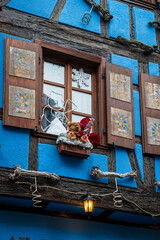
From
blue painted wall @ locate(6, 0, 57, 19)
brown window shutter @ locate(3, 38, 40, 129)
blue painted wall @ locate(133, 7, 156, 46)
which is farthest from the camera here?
blue painted wall @ locate(133, 7, 156, 46)

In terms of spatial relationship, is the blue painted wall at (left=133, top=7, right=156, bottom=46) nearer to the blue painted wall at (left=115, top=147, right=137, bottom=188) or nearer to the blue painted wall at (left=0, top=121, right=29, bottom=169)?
the blue painted wall at (left=115, top=147, right=137, bottom=188)

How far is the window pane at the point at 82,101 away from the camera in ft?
22.6

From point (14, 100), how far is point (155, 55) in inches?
104

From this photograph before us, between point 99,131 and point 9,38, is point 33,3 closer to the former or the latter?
point 9,38

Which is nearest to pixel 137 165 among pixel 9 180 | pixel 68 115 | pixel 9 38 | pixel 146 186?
pixel 146 186

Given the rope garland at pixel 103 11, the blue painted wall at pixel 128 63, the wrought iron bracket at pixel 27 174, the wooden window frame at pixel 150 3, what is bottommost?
the wrought iron bracket at pixel 27 174

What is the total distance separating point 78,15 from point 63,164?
94.1 inches

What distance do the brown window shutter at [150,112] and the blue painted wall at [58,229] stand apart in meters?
1.14

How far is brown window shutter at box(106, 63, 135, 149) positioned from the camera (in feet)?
21.9

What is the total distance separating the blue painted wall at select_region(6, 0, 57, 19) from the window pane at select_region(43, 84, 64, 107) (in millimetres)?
1047

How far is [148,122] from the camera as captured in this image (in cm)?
702

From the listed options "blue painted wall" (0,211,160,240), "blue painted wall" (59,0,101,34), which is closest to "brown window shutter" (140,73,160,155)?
"blue painted wall" (59,0,101,34)

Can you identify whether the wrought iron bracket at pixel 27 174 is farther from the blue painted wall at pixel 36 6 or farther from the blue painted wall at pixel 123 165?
the blue painted wall at pixel 36 6

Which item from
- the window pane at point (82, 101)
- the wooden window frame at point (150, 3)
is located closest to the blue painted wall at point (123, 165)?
the window pane at point (82, 101)
